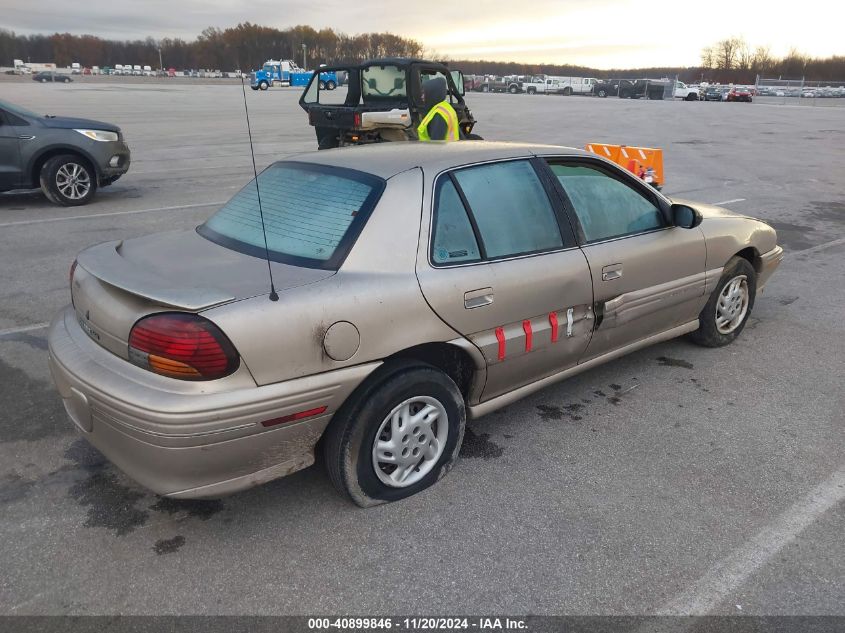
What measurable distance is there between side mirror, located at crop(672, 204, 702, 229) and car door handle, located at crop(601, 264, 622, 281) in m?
0.68

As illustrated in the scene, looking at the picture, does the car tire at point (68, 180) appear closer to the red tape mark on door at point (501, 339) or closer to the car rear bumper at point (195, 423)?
the car rear bumper at point (195, 423)

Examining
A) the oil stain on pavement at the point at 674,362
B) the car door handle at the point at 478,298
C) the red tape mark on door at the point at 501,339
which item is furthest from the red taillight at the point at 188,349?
the oil stain on pavement at the point at 674,362

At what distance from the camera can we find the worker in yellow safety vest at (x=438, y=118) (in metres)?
6.58

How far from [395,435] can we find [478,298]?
72cm

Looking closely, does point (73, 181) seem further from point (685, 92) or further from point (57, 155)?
point (685, 92)

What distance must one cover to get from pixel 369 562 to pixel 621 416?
1.84 meters

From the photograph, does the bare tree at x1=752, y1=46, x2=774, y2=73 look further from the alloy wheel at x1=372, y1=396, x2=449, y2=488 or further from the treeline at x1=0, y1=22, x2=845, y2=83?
the alloy wheel at x1=372, y1=396, x2=449, y2=488

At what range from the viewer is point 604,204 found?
382cm

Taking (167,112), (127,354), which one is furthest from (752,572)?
(167,112)

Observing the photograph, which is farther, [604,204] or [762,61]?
[762,61]

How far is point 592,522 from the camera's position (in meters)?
2.88

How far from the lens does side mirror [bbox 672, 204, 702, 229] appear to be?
4.04 meters

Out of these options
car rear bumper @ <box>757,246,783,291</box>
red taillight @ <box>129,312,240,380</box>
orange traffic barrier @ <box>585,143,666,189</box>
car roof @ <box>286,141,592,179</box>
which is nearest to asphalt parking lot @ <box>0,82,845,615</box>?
car rear bumper @ <box>757,246,783,291</box>

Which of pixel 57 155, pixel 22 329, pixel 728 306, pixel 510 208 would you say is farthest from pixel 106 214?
pixel 728 306
